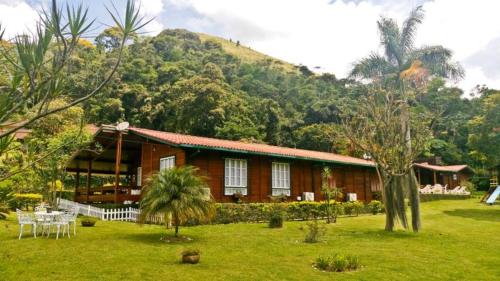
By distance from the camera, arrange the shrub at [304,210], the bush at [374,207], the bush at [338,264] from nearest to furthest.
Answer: the bush at [338,264]
the shrub at [304,210]
the bush at [374,207]

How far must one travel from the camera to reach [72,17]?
3678 millimetres

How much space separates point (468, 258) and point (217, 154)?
34.9 ft

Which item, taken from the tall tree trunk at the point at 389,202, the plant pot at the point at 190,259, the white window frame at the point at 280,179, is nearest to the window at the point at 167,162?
the white window frame at the point at 280,179

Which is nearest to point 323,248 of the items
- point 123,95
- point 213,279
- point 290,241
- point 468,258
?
point 290,241

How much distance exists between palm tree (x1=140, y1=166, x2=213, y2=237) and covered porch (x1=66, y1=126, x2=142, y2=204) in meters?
6.85

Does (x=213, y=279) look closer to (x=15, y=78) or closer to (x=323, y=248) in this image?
(x=323, y=248)

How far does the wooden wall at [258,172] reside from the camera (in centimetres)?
1748

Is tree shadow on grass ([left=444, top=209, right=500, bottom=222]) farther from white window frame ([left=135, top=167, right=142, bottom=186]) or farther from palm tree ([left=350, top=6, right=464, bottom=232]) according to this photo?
white window frame ([left=135, top=167, right=142, bottom=186])

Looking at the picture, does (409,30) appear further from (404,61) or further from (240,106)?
(240,106)

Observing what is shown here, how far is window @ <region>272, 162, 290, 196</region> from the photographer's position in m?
20.1

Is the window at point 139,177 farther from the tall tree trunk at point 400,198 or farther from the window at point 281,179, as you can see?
the tall tree trunk at point 400,198

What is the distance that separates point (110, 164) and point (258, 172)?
994 centimetres

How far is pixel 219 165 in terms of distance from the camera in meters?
17.9

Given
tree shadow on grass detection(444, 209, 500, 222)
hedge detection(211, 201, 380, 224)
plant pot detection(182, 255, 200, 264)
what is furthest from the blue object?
plant pot detection(182, 255, 200, 264)
